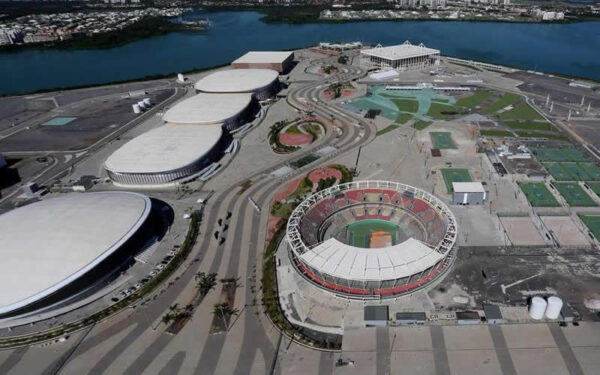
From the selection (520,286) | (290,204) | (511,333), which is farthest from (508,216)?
(290,204)

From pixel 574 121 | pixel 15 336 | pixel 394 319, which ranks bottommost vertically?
pixel 15 336

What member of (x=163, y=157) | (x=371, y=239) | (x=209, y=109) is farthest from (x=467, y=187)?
(x=209, y=109)

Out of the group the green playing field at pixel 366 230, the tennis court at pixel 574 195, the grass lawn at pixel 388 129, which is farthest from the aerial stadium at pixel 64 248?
the tennis court at pixel 574 195

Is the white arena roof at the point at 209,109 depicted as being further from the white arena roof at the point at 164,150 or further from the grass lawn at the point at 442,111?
the grass lawn at the point at 442,111

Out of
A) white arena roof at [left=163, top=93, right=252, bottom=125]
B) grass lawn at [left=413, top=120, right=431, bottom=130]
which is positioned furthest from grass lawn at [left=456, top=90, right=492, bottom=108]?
white arena roof at [left=163, top=93, right=252, bottom=125]

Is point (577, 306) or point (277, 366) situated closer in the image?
point (277, 366)

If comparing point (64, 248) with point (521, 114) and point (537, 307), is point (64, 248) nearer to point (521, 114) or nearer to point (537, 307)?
point (537, 307)

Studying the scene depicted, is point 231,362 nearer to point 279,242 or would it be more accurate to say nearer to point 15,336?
point 279,242

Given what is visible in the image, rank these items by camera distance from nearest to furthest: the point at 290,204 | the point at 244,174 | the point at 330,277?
the point at 330,277 → the point at 290,204 → the point at 244,174
